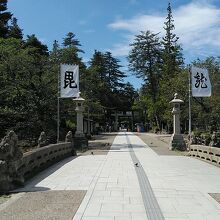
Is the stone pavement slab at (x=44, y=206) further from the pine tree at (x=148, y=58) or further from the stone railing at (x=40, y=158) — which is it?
the pine tree at (x=148, y=58)

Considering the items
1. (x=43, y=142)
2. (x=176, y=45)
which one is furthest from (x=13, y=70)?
(x=176, y=45)

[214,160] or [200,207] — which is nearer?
[200,207]

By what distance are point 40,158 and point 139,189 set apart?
17.1 ft

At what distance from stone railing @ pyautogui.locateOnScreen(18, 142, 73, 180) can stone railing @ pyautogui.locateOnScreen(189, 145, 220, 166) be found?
6615mm

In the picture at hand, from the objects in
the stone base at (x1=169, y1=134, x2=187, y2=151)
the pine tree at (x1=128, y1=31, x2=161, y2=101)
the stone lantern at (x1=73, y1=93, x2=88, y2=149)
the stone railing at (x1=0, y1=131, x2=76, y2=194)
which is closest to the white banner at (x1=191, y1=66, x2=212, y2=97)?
the stone base at (x1=169, y1=134, x2=187, y2=151)

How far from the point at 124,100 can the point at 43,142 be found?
74.7 m

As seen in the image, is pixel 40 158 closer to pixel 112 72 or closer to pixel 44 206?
pixel 44 206

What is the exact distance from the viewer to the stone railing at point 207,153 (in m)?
17.4

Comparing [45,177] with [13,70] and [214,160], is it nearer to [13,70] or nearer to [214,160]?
[214,160]

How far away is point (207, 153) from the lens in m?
19.0

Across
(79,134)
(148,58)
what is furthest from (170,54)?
(79,134)

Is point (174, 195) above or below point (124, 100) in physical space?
below

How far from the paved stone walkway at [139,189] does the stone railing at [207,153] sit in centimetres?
142

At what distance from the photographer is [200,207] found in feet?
27.1
